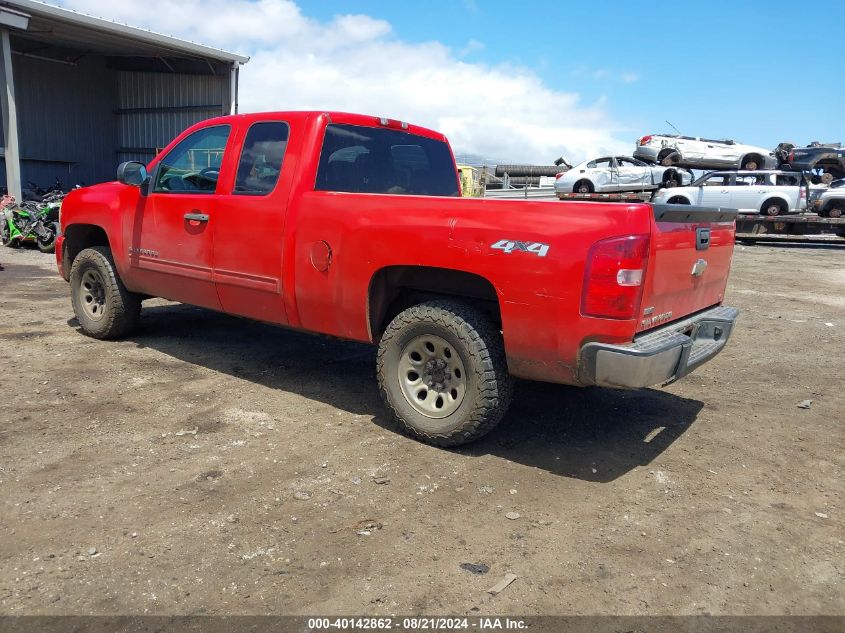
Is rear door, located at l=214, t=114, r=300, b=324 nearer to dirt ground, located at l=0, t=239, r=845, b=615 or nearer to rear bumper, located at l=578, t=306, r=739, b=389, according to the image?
dirt ground, located at l=0, t=239, r=845, b=615

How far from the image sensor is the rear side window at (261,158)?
4.67 meters

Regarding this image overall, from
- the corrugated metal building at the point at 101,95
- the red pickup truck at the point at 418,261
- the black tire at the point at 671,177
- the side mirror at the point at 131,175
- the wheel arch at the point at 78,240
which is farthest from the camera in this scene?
the black tire at the point at 671,177

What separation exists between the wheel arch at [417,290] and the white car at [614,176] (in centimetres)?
1936

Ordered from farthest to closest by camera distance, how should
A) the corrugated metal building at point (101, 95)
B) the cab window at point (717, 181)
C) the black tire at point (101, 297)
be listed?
the corrugated metal building at point (101, 95), the cab window at point (717, 181), the black tire at point (101, 297)

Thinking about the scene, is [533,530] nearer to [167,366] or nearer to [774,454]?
[774,454]

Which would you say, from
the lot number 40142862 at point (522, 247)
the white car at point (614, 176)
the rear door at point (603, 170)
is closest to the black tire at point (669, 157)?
the white car at point (614, 176)

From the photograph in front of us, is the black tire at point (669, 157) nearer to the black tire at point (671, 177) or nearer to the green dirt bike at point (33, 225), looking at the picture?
the black tire at point (671, 177)

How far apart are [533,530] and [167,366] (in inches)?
141

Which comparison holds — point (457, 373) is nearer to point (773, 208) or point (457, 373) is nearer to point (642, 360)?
point (642, 360)

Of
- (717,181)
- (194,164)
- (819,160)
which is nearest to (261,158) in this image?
(194,164)

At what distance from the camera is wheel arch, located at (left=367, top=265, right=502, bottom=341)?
3.97 metres

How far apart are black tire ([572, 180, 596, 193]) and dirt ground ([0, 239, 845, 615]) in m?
17.4

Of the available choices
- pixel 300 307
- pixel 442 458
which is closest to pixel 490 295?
pixel 442 458

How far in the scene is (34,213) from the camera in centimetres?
1417
